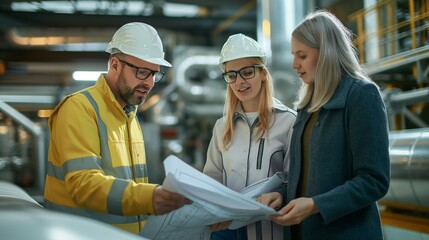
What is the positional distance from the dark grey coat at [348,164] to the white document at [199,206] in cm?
17

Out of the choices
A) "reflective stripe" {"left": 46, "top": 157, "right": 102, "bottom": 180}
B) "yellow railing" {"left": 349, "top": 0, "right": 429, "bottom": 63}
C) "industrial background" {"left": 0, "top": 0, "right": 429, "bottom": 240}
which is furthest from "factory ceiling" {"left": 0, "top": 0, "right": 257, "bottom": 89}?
"reflective stripe" {"left": 46, "top": 157, "right": 102, "bottom": 180}

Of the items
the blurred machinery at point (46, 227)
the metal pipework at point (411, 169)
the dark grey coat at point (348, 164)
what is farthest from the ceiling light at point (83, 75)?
the blurred machinery at point (46, 227)

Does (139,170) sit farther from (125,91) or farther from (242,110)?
(242,110)

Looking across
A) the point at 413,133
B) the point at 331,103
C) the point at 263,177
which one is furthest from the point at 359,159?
the point at 413,133

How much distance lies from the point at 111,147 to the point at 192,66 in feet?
25.8

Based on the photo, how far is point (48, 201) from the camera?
67.6 inches

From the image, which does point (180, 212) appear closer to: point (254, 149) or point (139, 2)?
point (254, 149)

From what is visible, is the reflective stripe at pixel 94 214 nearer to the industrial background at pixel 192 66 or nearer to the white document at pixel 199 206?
the white document at pixel 199 206

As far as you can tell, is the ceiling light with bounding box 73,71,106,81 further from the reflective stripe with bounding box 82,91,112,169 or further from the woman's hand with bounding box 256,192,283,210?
the woman's hand with bounding box 256,192,283,210

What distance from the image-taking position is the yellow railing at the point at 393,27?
2.81 meters

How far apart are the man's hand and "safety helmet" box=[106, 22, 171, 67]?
1.85 ft

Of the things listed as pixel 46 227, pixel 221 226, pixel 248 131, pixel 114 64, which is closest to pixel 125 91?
pixel 114 64

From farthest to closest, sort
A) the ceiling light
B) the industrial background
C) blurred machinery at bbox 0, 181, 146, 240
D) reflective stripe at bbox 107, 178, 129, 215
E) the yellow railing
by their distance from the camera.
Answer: the ceiling light, the industrial background, the yellow railing, reflective stripe at bbox 107, 178, 129, 215, blurred machinery at bbox 0, 181, 146, 240

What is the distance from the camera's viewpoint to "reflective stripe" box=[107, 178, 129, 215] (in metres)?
1.48
